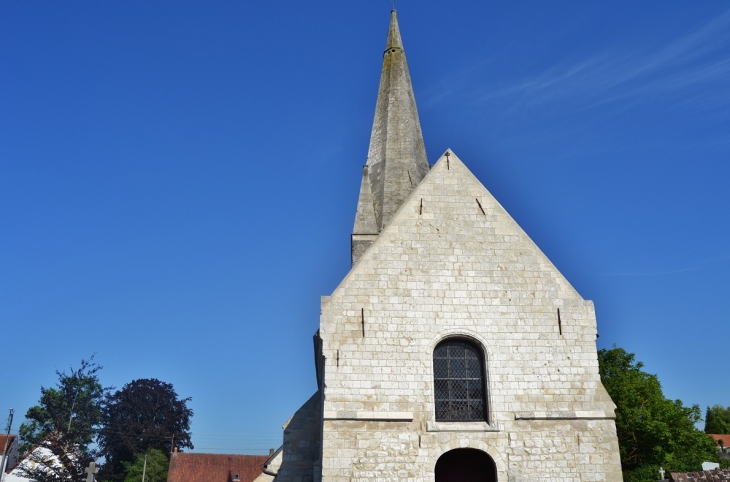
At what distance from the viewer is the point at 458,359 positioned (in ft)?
46.7

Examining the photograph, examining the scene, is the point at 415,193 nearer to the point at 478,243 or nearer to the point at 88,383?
the point at 478,243

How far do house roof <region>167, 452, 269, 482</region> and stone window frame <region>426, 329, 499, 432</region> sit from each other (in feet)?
112

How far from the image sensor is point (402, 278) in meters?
14.5

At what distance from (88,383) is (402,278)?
145 feet

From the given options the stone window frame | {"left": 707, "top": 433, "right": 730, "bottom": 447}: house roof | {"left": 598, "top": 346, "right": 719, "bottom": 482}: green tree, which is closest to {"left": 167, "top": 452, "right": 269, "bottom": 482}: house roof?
{"left": 598, "top": 346, "right": 719, "bottom": 482}: green tree

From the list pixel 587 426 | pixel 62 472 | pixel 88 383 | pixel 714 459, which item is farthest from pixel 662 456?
pixel 88 383

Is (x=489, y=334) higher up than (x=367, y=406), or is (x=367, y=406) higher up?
(x=489, y=334)

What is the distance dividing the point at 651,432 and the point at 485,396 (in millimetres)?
22298

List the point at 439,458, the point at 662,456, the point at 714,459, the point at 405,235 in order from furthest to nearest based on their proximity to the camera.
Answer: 1. the point at 714,459
2. the point at 662,456
3. the point at 405,235
4. the point at 439,458

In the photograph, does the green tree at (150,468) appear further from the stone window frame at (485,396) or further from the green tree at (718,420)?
the green tree at (718,420)

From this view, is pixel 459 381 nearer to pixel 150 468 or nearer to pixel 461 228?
pixel 461 228

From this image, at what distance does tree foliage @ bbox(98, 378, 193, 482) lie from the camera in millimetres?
48719

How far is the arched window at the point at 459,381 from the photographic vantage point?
13.8m

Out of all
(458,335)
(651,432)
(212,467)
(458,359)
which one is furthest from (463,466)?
(212,467)
